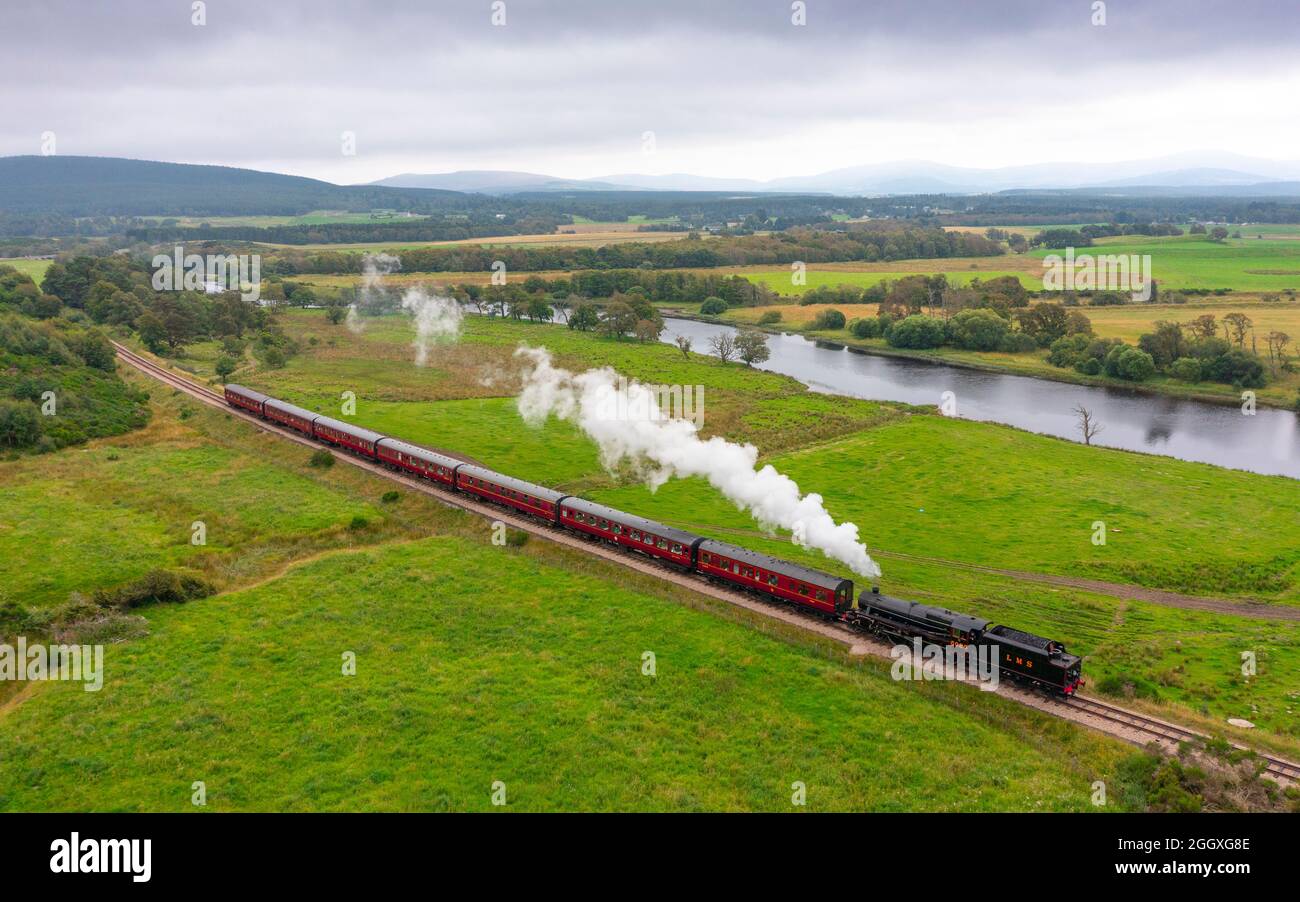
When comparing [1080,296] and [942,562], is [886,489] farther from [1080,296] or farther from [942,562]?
[1080,296]

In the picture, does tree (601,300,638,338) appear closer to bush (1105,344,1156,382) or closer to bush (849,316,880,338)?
bush (849,316,880,338)

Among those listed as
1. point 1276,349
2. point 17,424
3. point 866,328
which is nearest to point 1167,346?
point 1276,349

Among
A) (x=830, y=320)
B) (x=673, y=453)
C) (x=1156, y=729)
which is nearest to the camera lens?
(x=1156, y=729)

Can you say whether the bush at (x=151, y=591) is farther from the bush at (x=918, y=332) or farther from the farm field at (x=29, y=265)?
the farm field at (x=29, y=265)
